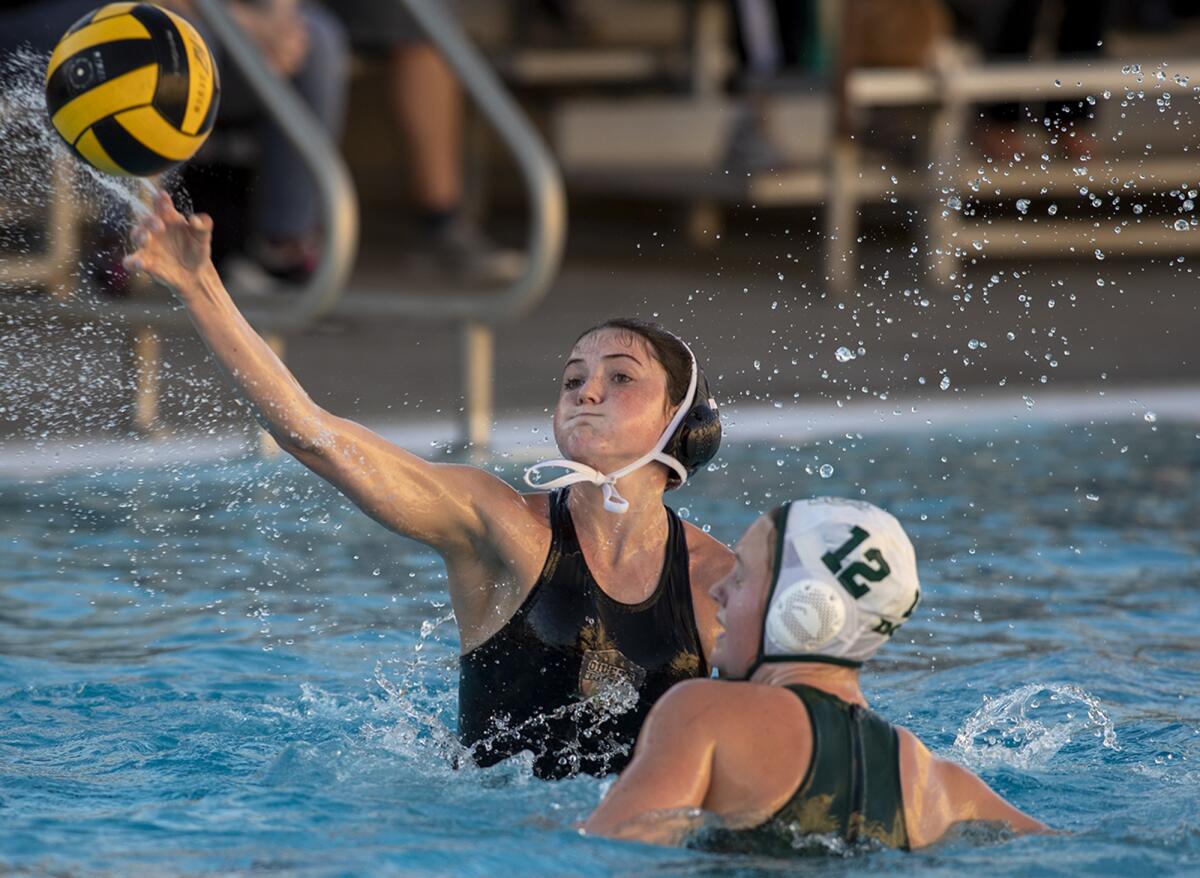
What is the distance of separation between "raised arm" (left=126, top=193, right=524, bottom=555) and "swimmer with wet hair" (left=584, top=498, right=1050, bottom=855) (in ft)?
2.55

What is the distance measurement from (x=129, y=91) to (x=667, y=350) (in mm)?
1262

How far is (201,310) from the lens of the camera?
3.45m

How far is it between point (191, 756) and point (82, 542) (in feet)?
6.88

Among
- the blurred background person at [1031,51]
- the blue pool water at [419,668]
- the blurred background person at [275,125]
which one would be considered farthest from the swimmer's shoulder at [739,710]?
the blurred background person at [1031,51]

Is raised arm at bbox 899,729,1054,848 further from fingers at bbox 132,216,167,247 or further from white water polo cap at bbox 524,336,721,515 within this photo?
fingers at bbox 132,216,167,247

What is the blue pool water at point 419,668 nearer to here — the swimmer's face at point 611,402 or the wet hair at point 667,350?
the swimmer's face at point 611,402

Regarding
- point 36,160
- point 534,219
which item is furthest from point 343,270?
point 36,160

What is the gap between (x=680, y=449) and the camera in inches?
151

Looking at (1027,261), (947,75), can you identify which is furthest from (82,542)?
(1027,261)

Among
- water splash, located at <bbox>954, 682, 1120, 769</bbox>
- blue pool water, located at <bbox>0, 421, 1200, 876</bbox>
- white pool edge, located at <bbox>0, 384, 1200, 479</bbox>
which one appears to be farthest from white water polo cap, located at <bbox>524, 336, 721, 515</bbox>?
white pool edge, located at <bbox>0, 384, 1200, 479</bbox>

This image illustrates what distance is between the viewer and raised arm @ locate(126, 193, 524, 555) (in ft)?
11.2

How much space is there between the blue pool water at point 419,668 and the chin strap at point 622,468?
0.54 m

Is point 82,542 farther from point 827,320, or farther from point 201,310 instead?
point 827,320

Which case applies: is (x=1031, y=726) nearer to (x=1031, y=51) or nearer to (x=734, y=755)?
(x=734, y=755)
